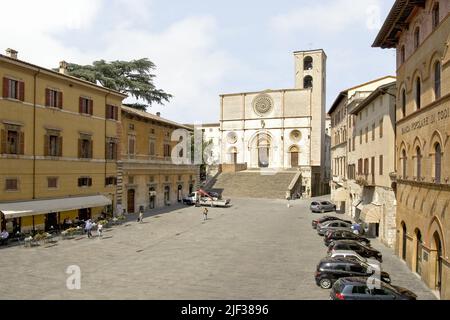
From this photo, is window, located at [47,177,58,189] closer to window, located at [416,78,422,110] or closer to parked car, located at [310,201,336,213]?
window, located at [416,78,422,110]

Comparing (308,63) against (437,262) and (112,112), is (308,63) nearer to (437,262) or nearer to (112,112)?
(112,112)

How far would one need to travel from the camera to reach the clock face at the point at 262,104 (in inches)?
3109

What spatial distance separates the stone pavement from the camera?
16.1 meters

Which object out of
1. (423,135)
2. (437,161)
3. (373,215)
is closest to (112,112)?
(373,215)

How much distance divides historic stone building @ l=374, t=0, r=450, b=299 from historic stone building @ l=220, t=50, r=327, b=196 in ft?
161

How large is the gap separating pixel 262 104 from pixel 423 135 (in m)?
62.1

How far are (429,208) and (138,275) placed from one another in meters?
13.8

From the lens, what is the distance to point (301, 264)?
21047 mm

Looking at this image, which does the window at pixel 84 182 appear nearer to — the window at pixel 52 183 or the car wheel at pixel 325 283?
the window at pixel 52 183

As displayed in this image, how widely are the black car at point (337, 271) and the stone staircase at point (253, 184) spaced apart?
41463mm

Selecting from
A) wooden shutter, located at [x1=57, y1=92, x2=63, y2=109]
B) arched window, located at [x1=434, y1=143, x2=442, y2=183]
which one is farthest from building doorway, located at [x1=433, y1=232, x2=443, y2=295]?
wooden shutter, located at [x1=57, y1=92, x2=63, y2=109]

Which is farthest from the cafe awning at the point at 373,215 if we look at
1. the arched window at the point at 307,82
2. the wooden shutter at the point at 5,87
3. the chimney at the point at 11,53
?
the arched window at the point at 307,82

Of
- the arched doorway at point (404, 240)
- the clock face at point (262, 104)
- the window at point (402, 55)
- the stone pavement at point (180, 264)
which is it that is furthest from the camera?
the clock face at point (262, 104)
